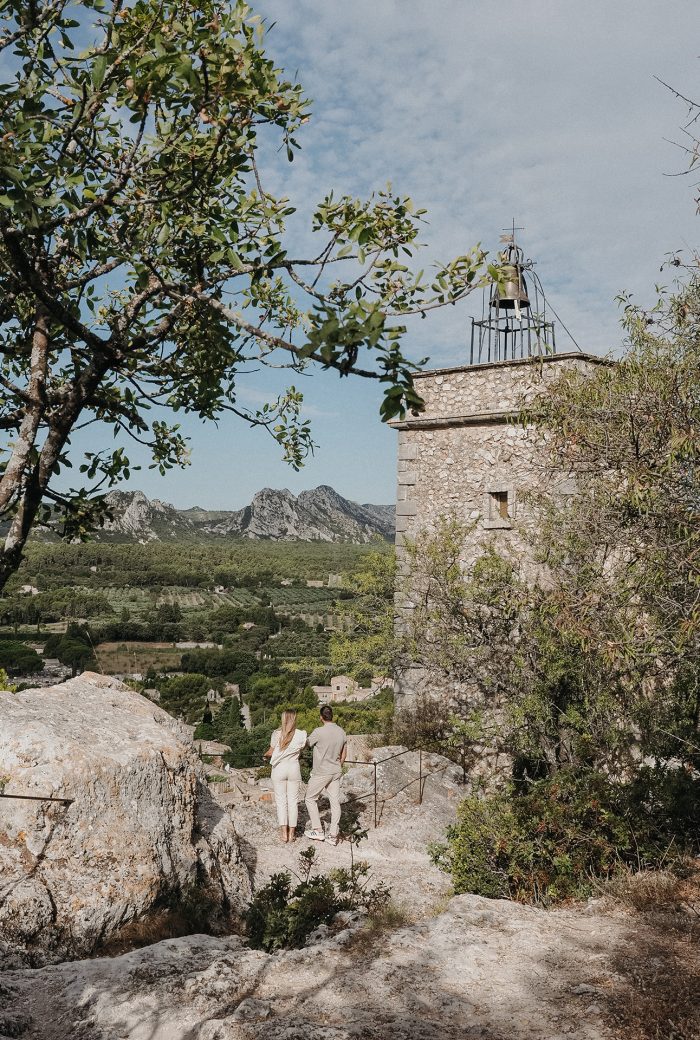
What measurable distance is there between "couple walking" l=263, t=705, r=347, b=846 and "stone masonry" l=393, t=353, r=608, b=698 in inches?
175

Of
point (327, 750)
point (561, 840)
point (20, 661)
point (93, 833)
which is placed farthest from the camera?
point (20, 661)

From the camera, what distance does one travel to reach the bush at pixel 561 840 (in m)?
6.07

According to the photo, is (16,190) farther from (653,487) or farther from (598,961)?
(598,961)

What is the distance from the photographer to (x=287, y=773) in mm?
8453

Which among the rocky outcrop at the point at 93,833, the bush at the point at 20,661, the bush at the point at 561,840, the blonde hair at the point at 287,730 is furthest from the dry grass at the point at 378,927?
the bush at the point at 20,661

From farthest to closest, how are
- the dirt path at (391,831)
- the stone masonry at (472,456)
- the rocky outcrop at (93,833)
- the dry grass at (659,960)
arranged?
the stone masonry at (472,456) → the dirt path at (391,831) → the rocky outcrop at (93,833) → the dry grass at (659,960)

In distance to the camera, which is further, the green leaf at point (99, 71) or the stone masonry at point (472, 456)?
the stone masonry at point (472, 456)

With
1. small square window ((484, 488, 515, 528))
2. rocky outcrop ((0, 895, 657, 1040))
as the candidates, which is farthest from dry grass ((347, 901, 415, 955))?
small square window ((484, 488, 515, 528))

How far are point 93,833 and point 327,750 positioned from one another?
3523mm

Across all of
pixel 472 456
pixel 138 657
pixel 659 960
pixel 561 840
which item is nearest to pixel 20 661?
pixel 138 657

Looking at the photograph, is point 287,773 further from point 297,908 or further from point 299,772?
point 297,908

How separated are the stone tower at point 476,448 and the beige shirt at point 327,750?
4267 mm

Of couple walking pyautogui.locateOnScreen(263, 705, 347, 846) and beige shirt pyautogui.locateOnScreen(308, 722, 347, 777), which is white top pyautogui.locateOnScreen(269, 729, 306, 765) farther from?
beige shirt pyautogui.locateOnScreen(308, 722, 347, 777)

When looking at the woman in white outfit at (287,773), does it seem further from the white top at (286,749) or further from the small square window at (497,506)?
the small square window at (497,506)
